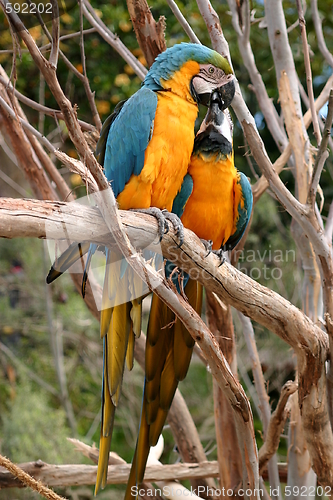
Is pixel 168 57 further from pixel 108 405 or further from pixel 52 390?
pixel 52 390

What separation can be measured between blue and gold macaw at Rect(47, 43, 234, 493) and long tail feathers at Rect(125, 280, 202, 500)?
76 mm

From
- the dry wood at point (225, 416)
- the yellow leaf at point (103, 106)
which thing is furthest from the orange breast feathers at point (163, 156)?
the yellow leaf at point (103, 106)

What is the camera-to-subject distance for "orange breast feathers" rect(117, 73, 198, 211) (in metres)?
1.13

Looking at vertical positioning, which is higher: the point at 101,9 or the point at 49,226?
the point at 101,9

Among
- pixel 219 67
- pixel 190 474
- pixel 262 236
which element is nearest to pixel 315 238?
pixel 219 67

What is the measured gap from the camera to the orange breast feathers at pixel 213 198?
48.8 inches

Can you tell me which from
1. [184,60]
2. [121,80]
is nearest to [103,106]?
[121,80]

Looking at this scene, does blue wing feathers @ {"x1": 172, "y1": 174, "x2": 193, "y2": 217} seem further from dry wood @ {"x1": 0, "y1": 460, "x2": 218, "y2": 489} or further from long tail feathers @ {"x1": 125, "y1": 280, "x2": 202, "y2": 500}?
dry wood @ {"x1": 0, "y1": 460, "x2": 218, "y2": 489}

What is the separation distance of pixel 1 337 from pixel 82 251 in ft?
8.14

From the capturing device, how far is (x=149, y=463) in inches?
59.1

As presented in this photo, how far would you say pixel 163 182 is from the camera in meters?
1.15

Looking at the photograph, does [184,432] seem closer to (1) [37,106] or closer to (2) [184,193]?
(2) [184,193]

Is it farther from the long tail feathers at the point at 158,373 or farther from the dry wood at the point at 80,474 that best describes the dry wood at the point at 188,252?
the dry wood at the point at 80,474

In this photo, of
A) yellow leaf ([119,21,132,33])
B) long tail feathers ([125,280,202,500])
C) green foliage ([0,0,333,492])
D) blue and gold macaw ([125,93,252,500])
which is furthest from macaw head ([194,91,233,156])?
yellow leaf ([119,21,132,33])
